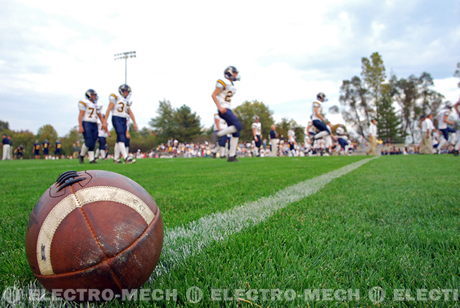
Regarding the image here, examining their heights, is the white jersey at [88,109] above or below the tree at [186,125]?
below

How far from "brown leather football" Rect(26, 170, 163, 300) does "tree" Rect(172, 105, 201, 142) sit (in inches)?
2413

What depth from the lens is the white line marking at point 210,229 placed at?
1.71 metres

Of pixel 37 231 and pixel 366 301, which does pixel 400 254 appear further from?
pixel 37 231

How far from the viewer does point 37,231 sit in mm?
1231

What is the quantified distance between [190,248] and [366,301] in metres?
0.97

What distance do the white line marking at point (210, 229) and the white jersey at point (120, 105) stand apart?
883cm

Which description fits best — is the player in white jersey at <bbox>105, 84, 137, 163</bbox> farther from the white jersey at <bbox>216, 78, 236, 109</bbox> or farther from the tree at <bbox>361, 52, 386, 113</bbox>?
the tree at <bbox>361, 52, 386, 113</bbox>

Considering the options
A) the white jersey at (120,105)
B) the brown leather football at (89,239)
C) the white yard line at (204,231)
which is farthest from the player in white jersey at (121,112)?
the brown leather football at (89,239)

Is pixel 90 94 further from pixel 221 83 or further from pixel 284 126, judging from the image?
pixel 284 126

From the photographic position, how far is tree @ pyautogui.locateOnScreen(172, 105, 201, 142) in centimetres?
6247

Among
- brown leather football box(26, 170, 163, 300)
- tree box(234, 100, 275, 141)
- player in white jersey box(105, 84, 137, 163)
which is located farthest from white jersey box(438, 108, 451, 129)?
tree box(234, 100, 275, 141)

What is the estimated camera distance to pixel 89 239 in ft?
3.90

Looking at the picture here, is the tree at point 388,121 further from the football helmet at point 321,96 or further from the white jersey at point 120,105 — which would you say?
the white jersey at point 120,105

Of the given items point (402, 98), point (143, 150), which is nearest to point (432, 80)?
point (402, 98)
